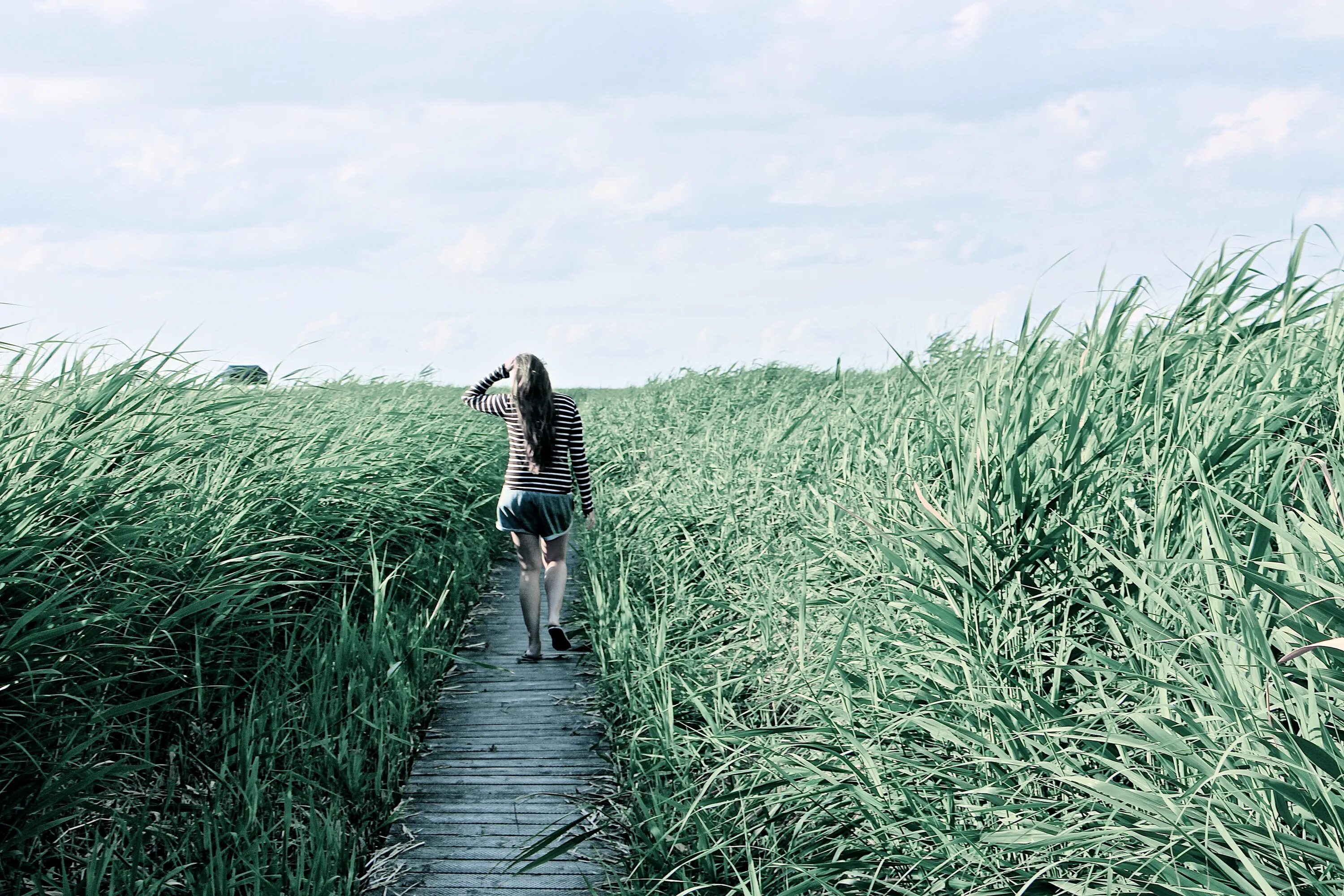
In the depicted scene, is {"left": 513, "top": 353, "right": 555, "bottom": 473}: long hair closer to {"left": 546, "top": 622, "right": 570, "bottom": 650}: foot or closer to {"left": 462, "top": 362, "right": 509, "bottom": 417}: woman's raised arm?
{"left": 462, "top": 362, "right": 509, "bottom": 417}: woman's raised arm

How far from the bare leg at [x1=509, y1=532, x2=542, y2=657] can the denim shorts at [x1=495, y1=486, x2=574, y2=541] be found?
0.22 feet

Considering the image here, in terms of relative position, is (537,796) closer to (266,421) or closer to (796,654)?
(796,654)

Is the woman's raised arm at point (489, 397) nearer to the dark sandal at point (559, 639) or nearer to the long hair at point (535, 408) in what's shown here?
the long hair at point (535, 408)

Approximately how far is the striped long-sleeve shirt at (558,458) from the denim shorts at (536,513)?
41 mm

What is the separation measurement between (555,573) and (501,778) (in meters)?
2.00

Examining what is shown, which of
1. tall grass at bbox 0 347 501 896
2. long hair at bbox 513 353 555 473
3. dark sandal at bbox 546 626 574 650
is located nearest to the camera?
tall grass at bbox 0 347 501 896

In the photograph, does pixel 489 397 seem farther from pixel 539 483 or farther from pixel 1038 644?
pixel 1038 644

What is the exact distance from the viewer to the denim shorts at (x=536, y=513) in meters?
5.72

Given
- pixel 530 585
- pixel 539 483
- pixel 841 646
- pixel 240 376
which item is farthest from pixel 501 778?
pixel 240 376

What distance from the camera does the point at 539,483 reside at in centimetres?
574

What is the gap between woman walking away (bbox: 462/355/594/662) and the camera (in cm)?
555

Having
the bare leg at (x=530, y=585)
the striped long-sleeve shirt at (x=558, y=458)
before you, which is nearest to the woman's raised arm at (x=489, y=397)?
the striped long-sleeve shirt at (x=558, y=458)

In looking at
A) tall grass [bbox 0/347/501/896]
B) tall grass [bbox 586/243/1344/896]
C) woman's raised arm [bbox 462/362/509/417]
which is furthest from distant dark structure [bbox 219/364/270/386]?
tall grass [bbox 586/243/1344/896]

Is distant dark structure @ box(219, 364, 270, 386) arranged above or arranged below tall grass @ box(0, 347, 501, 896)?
above
